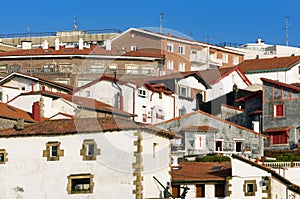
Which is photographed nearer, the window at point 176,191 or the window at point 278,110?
the window at point 176,191

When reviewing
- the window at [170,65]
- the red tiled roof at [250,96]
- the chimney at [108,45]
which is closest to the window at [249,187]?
the red tiled roof at [250,96]

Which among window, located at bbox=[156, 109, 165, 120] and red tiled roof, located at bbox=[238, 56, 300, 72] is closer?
window, located at bbox=[156, 109, 165, 120]

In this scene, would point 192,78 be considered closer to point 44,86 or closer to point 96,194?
point 44,86

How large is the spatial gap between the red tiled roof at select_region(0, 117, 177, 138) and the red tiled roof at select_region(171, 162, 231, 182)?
10.1ft

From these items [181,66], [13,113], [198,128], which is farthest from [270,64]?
[13,113]

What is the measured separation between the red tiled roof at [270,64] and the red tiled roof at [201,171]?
153 feet

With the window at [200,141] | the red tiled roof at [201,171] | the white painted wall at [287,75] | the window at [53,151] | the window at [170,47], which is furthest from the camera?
the window at [170,47]

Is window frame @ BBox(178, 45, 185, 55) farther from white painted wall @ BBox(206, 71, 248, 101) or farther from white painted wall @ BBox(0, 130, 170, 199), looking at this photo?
white painted wall @ BBox(0, 130, 170, 199)

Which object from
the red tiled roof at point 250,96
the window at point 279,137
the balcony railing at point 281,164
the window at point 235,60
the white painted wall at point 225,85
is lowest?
the balcony railing at point 281,164

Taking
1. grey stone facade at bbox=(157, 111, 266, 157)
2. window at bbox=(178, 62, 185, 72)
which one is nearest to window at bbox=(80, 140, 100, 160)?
grey stone facade at bbox=(157, 111, 266, 157)

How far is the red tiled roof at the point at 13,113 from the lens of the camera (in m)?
65.8

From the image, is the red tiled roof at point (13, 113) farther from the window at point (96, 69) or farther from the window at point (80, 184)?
the window at point (96, 69)

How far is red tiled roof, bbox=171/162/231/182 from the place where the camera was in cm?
5712

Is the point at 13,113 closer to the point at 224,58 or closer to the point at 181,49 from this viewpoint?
the point at 181,49
